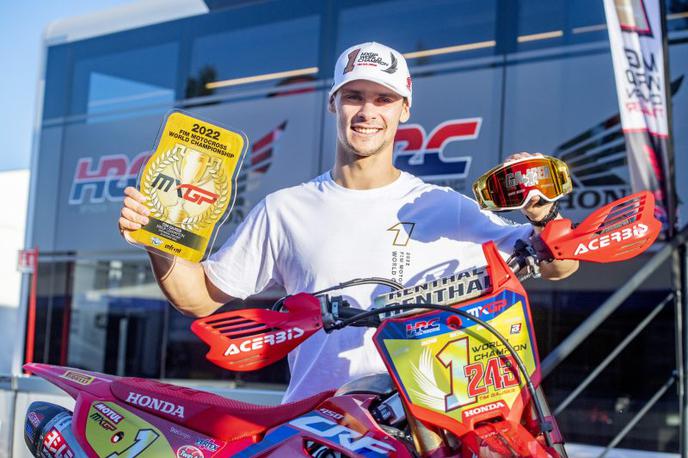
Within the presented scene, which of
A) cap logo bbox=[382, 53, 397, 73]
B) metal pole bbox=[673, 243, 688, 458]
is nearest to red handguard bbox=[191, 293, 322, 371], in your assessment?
cap logo bbox=[382, 53, 397, 73]

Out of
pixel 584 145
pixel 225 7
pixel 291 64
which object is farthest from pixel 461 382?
pixel 225 7

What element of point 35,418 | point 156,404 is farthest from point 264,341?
point 35,418

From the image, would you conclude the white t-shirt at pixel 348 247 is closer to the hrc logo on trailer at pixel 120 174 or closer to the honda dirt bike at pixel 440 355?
the honda dirt bike at pixel 440 355

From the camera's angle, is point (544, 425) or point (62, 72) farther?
point (62, 72)

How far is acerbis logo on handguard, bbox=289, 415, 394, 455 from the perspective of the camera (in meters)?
1.70

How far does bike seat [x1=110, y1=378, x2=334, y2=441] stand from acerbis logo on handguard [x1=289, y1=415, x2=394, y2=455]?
0.07 meters

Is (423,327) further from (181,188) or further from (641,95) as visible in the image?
Result: (641,95)

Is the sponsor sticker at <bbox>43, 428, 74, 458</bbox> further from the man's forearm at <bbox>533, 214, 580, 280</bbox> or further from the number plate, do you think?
the man's forearm at <bbox>533, 214, 580, 280</bbox>

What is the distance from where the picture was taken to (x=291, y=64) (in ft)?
21.1

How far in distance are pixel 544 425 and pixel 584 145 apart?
355 cm

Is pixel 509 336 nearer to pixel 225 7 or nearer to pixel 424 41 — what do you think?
pixel 424 41

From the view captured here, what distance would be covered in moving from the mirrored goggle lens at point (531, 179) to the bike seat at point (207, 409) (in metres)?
0.55

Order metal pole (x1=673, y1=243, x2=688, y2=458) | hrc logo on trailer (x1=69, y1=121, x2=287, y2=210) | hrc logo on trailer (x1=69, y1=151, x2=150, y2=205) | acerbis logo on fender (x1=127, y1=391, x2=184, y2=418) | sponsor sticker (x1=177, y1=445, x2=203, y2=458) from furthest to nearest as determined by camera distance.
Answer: hrc logo on trailer (x1=69, y1=151, x2=150, y2=205), hrc logo on trailer (x1=69, y1=121, x2=287, y2=210), metal pole (x1=673, y1=243, x2=688, y2=458), acerbis logo on fender (x1=127, y1=391, x2=184, y2=418), sponsor sticker (x1=177, y1=445, x2=203, y2=458)

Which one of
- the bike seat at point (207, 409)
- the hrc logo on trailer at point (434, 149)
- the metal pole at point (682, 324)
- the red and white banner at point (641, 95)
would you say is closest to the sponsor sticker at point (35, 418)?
the bike seat at point (207, 409)
